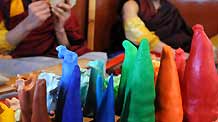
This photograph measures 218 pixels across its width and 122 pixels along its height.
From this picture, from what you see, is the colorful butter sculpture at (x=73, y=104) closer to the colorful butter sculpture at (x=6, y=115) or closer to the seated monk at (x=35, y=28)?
the colorful butter sculpture at (x=6, y=115)

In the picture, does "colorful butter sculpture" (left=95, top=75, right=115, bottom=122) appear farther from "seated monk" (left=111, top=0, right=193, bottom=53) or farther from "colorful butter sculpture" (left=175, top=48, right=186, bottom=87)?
"seated monk" (left=111, top=0, right=193, bottom=53)

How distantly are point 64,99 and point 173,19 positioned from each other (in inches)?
64.6

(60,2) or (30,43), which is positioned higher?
(60,2)

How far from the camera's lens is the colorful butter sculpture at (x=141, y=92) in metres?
0.61

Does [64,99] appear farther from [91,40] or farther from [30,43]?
[91,40]

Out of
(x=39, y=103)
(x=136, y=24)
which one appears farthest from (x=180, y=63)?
(x=136, y=24)

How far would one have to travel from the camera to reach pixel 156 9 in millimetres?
2080

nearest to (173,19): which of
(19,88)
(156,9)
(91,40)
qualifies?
(156,9)

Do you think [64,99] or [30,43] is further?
[30,43]

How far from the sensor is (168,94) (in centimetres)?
63

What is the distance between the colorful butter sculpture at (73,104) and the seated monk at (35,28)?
33.9 inches

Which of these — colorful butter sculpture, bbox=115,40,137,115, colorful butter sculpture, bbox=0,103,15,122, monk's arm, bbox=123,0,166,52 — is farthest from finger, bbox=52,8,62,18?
colorful butter sculpture, bbox=0,103,15,122

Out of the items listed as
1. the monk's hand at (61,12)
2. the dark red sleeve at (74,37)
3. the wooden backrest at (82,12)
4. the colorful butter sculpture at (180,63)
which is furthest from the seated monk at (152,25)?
the colorful butter sculpture at (180,63)

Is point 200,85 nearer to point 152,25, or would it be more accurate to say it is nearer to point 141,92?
point 141,92
